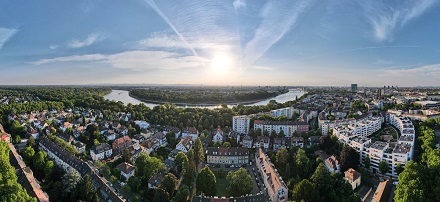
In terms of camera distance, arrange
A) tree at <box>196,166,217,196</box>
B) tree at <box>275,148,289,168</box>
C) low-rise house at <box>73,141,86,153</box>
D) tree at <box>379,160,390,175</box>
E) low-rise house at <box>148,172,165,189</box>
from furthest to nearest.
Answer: low-rise house at <box>73,141,86,153</box> → tree at <box>275,148,289,168</box> → tree at <box>379,160,390,175</box> → low-rise house at <box>148,172,165,189</box> → tree at <box>196,166,217,196</box>

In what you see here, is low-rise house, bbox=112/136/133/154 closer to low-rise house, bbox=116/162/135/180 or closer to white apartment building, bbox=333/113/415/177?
low-rise house, bbox=116/162/135/180

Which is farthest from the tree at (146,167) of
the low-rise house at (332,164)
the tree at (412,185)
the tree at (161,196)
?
the tree at (412,185)

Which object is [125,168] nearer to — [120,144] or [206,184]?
[120,144]

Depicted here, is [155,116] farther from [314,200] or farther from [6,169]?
[314,200]

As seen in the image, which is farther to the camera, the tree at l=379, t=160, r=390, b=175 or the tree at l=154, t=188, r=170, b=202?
the tree at l=379, t=160, r=390, b=175

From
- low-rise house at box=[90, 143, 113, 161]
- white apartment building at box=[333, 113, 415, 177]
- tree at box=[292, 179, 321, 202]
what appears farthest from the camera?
low-rise house at box=[90, 143, 113, 161]

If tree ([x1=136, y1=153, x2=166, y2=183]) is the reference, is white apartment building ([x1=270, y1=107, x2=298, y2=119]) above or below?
above

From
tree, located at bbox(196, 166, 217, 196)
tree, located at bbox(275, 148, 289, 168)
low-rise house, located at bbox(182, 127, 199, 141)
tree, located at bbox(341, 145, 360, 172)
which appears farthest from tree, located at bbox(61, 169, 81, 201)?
tree, located at bbox(341, 145, 360, 172)
